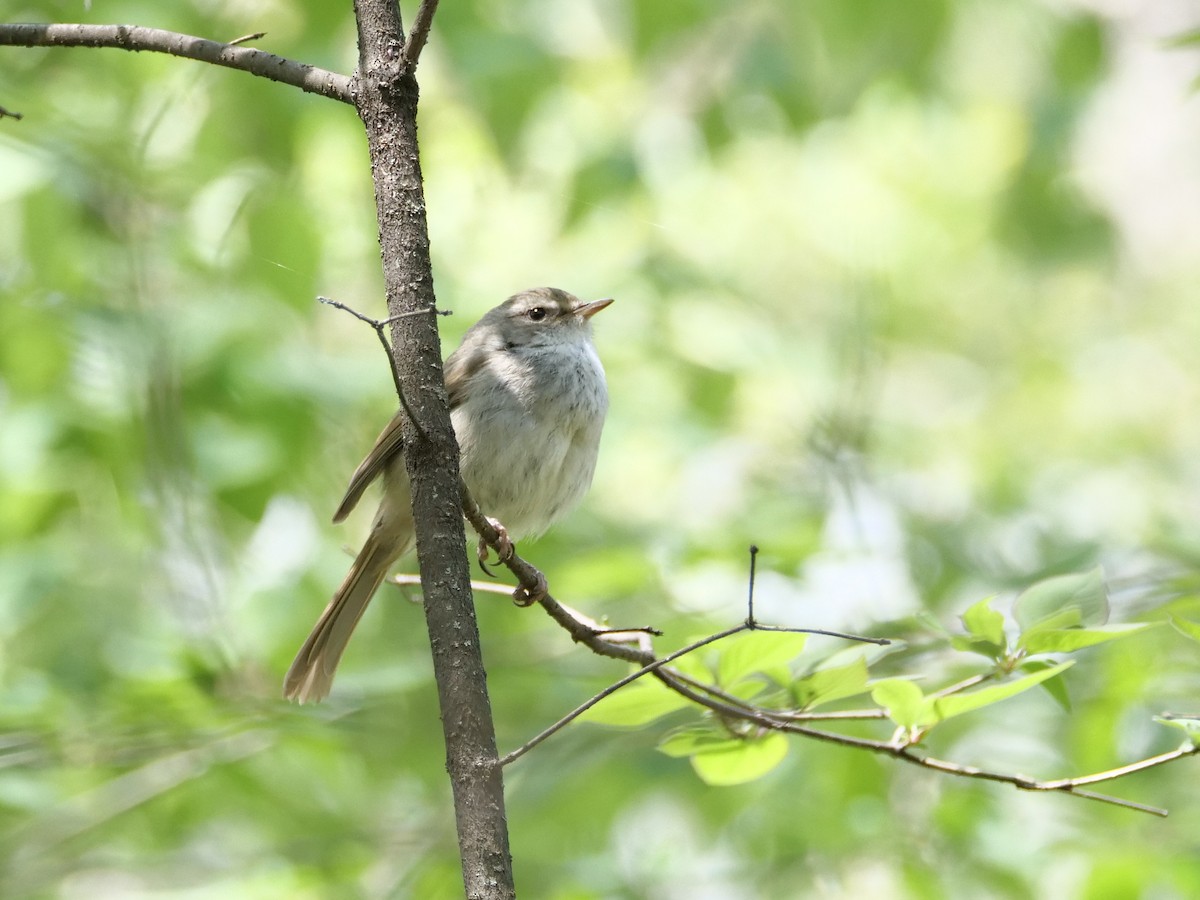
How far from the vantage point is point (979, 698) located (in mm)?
2025

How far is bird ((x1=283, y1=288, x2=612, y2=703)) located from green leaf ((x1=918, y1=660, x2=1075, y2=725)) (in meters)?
1.98

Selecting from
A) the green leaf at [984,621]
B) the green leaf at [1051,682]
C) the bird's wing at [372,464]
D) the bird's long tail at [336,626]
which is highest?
the bird's wing at [372,464]

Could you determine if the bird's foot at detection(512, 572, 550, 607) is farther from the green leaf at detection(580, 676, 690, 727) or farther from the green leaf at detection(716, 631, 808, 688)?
the green leaf at detection(716, 631, 808, 688)

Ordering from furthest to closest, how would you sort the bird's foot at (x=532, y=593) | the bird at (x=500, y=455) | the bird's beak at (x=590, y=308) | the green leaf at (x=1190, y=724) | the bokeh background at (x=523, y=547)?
1. the bird's beak at (x=590, y=308)
2. the bokeh background at (x=523, y=547)
3. the bird at (x=500, y=455)
4. the bird's foot at (x=532, y=593)
5. the green leaf at (x=1190, y=724)

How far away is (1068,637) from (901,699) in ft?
1.02

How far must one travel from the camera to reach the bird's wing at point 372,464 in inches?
152

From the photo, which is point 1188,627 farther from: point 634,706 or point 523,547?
point 523,547

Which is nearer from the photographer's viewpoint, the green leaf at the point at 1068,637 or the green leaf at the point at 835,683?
the green leaf at the point at 1068,637

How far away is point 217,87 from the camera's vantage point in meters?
4.68

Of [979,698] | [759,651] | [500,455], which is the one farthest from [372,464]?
[979,698]

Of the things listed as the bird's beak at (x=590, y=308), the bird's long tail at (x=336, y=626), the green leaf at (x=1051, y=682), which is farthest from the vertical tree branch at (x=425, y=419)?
the bird's beak at (x=590, y=308)

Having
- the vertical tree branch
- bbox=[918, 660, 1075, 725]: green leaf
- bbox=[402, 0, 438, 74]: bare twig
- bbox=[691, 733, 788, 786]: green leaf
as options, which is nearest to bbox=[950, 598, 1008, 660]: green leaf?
bbox=[918, 660, 1075, 725]: green leaf

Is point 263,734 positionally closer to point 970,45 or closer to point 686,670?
point 686,670

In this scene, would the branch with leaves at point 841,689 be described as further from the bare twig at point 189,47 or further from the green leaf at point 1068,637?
the bare twig at point 189,47
